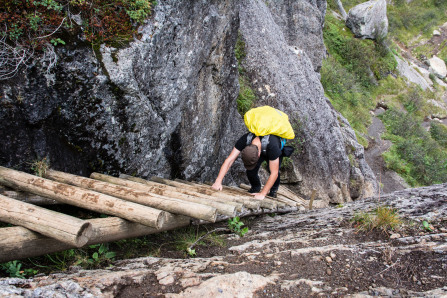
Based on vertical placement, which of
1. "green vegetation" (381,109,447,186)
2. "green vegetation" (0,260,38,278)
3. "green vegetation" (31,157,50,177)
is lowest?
"green vegetation" (381,109,447,186)

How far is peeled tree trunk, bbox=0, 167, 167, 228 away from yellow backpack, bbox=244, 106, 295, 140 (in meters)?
2.95

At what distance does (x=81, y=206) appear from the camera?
3697 mm

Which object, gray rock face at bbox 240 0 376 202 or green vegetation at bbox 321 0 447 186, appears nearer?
gray rock face at bbox 240 0 376 202

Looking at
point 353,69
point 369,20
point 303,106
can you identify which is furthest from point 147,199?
point 369,20

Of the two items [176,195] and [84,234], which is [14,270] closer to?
[84,234]

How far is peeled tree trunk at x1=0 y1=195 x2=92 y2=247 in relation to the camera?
2764 mm

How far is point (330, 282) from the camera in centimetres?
302

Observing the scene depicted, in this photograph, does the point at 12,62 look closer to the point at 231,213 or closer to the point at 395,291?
the point at 231,213

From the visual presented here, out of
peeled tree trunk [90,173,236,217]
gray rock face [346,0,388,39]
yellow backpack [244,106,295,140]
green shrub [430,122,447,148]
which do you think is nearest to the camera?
peeled tree trunk [90,173,236,217]

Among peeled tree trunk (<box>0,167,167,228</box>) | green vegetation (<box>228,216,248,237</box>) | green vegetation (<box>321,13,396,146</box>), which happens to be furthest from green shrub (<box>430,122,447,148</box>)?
peeled tree trunk (<box>0,167,167,228</box>)

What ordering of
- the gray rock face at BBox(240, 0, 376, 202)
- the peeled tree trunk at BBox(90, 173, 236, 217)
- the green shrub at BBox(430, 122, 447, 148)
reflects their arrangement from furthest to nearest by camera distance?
the green shrub at BBox(430, 122, 447, 148) → the gray rock face at BBox(240, 0, 376, 202) → the peeled tree trunk at BBox(90, 173, 236, 217)

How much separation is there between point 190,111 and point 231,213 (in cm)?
329

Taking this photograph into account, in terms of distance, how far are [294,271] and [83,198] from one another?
2.59 metres

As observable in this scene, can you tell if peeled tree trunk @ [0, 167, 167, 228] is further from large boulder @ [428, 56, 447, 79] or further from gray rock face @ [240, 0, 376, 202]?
large boulder @ [428, 56, 447, 79]
